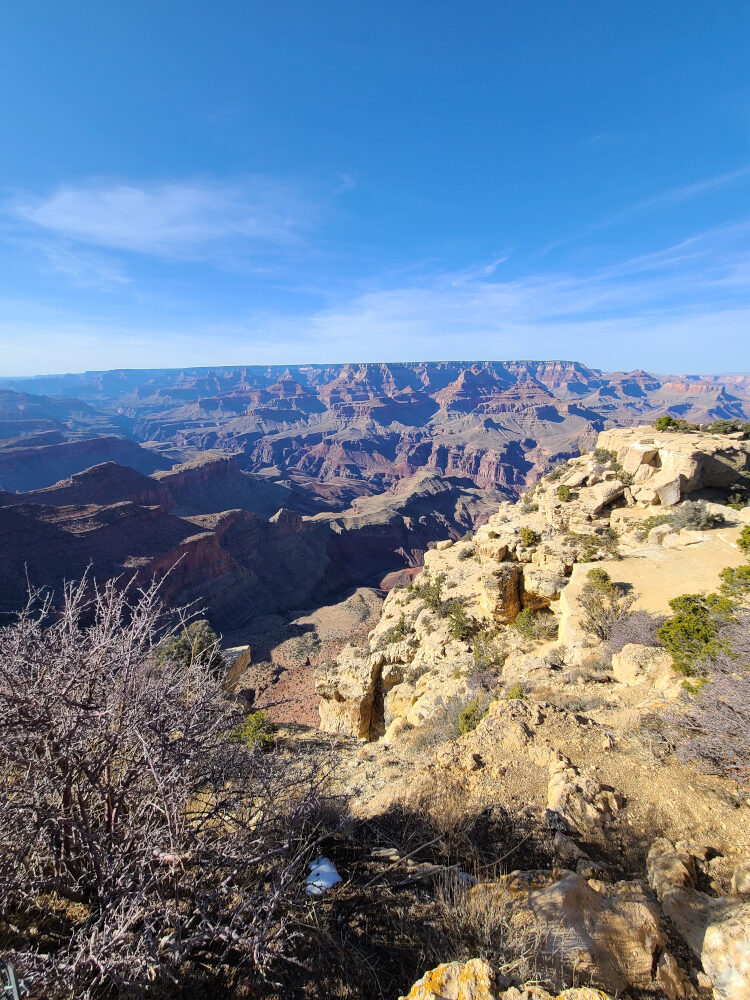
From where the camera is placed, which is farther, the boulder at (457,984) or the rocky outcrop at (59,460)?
the rocky outcrop at (59,460)

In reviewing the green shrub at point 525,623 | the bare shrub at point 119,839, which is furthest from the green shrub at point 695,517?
the bare shrub at point 119,839

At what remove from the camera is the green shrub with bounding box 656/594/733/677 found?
762 centimetres

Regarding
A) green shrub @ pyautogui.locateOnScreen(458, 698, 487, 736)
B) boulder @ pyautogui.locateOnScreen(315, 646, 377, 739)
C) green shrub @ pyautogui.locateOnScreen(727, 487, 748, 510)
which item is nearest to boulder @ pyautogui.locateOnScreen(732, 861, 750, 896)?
green shrub @ pyautogui.locateOnScreen(458, 698, 487, 736)

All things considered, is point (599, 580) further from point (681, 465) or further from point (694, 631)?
point (681, 465)

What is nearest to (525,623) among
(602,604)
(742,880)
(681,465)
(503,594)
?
(503,594)

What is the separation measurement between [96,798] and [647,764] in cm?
680

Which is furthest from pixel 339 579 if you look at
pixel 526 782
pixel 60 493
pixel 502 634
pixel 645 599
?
pixel 526 782

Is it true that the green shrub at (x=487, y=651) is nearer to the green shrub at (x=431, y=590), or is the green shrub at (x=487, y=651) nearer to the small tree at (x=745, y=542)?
the green shrub at (x=431, y=590)

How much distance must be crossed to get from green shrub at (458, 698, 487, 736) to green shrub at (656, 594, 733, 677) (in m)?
3.95

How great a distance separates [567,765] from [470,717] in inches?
130

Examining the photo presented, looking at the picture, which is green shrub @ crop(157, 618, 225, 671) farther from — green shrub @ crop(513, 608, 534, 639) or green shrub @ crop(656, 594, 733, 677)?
green shrub @ crop(513, 608, 534, 639)

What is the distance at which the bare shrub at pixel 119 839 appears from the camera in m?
2.37

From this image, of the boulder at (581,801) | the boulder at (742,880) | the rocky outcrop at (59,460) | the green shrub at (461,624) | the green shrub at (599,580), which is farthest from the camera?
the rocky outcrop at (59,460)

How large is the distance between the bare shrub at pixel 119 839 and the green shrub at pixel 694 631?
25.2 ft
